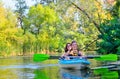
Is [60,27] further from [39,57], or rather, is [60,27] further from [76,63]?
[76,63]

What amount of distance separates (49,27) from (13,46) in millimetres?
14418

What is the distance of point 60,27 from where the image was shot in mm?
70250

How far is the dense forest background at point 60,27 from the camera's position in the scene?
106 feet

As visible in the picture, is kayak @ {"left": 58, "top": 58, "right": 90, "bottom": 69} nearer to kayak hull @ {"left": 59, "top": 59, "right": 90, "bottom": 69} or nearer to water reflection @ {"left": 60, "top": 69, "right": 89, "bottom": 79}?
kayak hull @ {"left": 59, "top": 59, "right": 90, "bottom": 69}

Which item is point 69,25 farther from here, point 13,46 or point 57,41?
point 57,41

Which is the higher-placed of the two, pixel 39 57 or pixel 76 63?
pixel 39 57

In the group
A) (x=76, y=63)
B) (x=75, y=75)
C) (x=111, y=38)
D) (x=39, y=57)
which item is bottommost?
(x=75, y=75)

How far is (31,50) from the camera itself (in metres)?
62.4

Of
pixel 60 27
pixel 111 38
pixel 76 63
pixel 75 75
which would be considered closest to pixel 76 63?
pixel 76 63

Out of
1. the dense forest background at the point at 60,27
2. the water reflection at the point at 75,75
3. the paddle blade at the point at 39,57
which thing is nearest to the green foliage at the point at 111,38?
the dense forest background at the point at 60,27

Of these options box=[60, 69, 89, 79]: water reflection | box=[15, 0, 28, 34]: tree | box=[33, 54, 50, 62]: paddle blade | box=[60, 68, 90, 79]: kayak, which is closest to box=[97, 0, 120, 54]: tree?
box=[33, 54, 50, 62]: paddle blade

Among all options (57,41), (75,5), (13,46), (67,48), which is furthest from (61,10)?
(57,41)

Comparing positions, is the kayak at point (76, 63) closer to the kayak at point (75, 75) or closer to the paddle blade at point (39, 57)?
the kayak at point (75, 75)

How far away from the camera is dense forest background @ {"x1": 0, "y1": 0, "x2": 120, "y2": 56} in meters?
32.4
